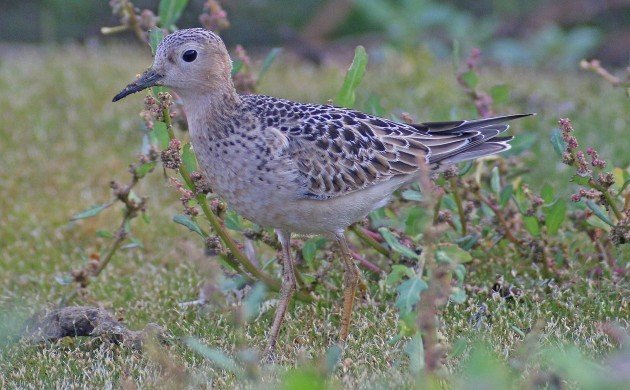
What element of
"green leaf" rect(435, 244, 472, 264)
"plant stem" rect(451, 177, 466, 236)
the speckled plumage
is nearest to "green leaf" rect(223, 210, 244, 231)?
the speckled plumage

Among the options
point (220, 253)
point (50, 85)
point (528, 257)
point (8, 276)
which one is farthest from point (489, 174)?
point (50, 85)

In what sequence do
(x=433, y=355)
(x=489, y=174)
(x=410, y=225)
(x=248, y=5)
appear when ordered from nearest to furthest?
(x=433, y=355), (x=410, y=225), (x=489, y=174), (x=248, y=5)

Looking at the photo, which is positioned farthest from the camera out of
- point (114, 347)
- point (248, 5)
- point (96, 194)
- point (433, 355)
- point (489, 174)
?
point (248, 5)

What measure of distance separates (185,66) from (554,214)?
7.12 ft

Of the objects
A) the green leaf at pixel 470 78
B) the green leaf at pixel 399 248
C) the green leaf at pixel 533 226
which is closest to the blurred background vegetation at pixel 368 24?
the green leaf at pixel 470 78

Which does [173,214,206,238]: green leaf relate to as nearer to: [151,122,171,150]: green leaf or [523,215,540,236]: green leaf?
[151,122,171,150]: green leaf

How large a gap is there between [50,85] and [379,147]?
5494 mm

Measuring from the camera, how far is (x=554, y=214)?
5.42m

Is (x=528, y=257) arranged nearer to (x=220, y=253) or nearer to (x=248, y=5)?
(x=220, y=253)

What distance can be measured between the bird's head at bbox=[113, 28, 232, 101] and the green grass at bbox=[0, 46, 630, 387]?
103 centimetres

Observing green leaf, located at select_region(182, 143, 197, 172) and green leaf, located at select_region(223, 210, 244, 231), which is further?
green leaf, located at select_region(223, 210, 244, 231)

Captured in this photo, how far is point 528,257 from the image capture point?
571 centimetres

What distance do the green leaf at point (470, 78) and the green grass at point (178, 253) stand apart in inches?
10.1

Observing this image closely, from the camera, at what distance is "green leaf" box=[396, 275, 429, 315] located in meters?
3.98
